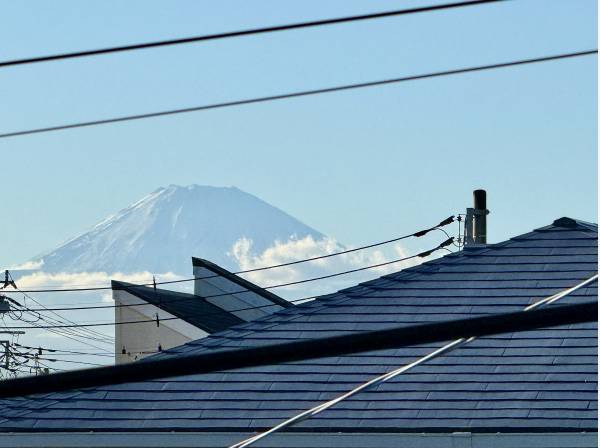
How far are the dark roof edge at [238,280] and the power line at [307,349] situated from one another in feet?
94.7

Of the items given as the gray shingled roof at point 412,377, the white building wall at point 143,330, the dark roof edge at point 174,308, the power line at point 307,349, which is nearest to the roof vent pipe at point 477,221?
the gray shingled roof at point 412,377

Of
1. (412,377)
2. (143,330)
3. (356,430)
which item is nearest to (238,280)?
(143,330)

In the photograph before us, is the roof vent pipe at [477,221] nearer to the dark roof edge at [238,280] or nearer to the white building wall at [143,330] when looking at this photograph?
the dark roof edge at [238,280]

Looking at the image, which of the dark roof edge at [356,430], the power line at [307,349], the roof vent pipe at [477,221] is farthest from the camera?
the roof vent pipe at [477,221]

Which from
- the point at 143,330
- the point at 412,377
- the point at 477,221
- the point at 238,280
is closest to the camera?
the point at 412,377

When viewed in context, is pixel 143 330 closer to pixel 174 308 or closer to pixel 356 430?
pixel 174 308

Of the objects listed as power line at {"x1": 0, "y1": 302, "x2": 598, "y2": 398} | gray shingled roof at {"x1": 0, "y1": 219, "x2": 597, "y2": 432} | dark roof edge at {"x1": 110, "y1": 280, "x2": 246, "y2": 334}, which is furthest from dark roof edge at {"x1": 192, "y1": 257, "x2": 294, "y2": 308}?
power line at {"x1": 0, "y1": 302, "x2": 598, "y2": 398}

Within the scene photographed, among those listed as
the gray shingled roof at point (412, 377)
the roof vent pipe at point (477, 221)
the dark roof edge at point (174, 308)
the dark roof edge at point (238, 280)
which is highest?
the dark roof edge at point (238, 280)

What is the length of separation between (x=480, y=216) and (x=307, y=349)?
59.4ft

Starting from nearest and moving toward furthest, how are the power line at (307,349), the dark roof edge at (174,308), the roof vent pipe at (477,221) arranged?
the power line at (307,349), the roof vent pipe at (477,221), the dark roof edge at (174,308)

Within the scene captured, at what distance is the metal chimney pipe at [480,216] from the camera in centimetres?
2089

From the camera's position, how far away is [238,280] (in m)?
34.6

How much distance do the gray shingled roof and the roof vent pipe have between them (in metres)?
2.29

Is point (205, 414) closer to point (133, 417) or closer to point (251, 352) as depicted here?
point (133, 417)
